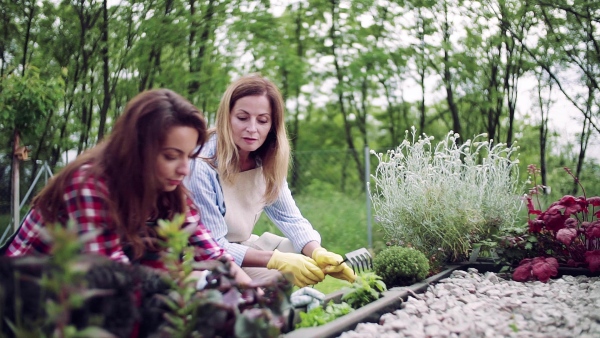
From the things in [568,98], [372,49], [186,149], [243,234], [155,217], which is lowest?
[243,234]

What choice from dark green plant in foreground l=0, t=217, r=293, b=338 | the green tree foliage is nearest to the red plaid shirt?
dark green plant in foreground l=0, t=217, r=293, b=338

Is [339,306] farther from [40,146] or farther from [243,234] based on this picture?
[40,146]

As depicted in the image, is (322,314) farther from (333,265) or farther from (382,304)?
(333,265)

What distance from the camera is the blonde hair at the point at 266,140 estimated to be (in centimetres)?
273

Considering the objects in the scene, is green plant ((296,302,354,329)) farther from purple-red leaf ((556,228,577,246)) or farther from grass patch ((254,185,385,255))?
grass patch ((254,185,385,255))

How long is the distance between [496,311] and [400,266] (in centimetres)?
53

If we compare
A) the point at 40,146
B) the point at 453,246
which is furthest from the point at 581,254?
the point at 40,146

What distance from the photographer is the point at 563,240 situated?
9.85 feet

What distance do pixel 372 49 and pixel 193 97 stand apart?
2.73 meters

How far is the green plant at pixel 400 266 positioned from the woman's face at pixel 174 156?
142cm

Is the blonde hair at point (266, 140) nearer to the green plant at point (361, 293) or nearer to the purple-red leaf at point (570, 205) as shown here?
the green plant at point (361, 293)

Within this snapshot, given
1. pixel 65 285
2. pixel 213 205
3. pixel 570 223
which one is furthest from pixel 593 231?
pixel 65 285

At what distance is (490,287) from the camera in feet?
9.36

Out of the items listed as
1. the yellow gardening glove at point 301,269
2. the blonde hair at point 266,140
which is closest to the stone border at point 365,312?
the yellow gardening glove at point 301,269
